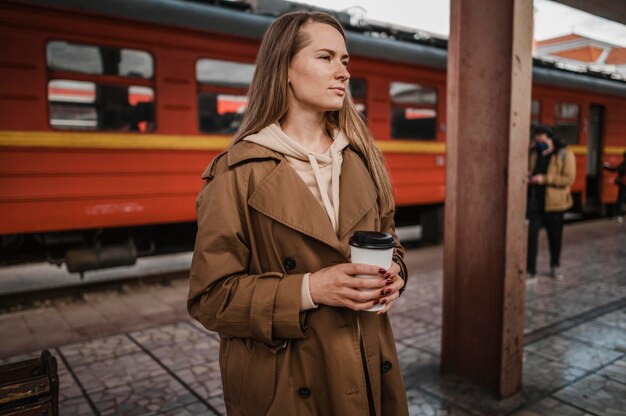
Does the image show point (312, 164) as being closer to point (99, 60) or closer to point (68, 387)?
point (68, 387)

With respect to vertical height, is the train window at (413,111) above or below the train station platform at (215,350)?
above

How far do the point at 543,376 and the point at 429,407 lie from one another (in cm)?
95

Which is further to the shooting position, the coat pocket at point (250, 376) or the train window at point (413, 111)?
Answer: the train window at point (413, 111)

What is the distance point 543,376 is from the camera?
11.4ft

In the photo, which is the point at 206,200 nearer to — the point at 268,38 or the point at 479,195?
the point at 268,38

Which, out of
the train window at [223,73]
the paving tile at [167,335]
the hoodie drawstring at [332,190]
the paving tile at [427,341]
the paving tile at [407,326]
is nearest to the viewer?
the hoodie drawstring at [332,190]

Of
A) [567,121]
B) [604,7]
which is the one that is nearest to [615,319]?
[604,7]

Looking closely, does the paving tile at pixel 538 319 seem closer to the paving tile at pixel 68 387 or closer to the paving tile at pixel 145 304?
the paving tile at pixel 145 304

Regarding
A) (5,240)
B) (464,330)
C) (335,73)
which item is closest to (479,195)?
(464,330)

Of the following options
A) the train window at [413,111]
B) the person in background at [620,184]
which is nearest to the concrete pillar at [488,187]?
the train window at [413,111]

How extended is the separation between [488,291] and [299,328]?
6.95 ft

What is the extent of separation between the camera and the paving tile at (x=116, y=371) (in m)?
3.44

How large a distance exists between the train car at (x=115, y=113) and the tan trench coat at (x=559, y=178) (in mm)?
2675

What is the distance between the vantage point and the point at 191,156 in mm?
5988
